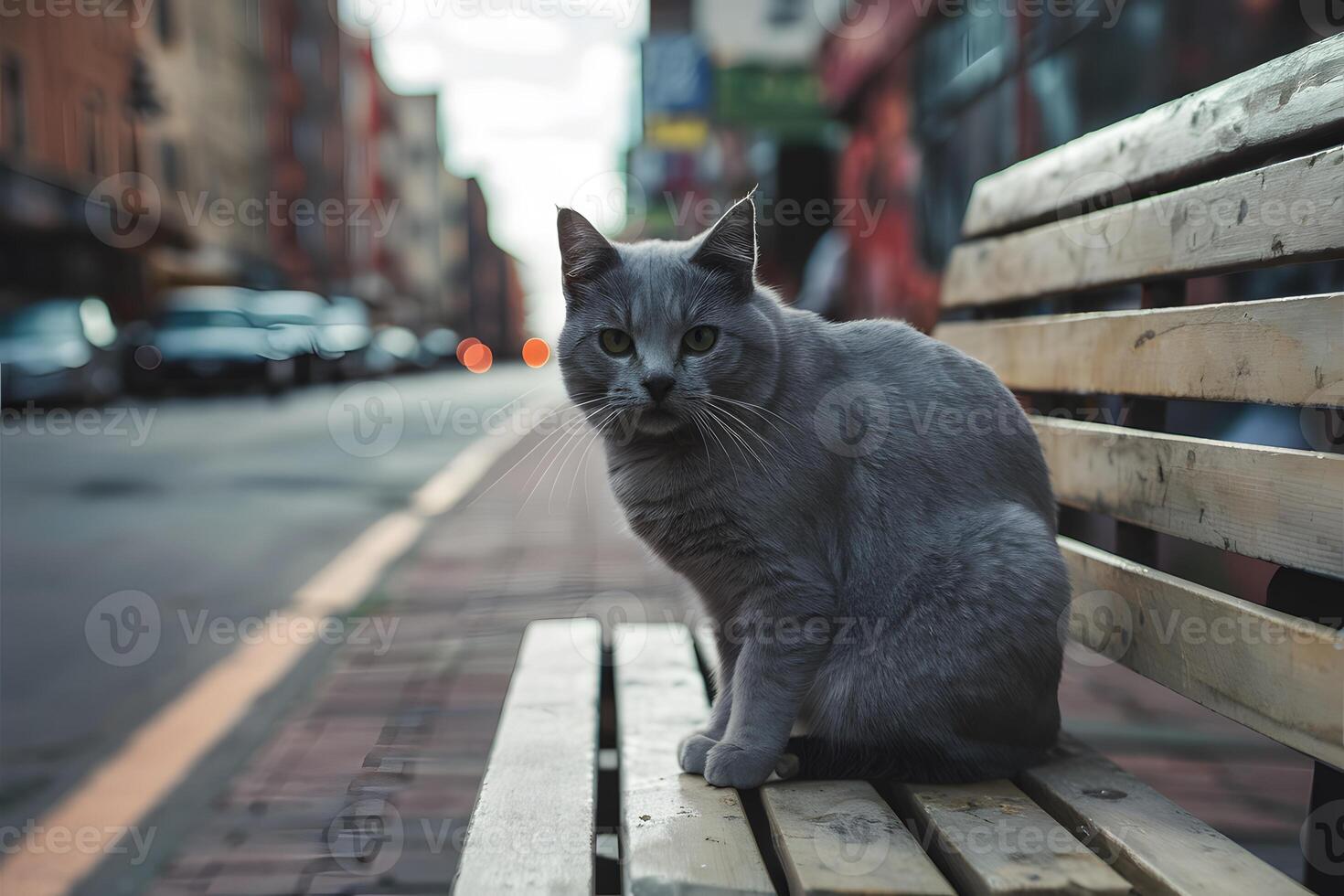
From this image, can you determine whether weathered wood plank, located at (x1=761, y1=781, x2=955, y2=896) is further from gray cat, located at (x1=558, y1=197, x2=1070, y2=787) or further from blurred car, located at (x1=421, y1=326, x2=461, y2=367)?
blurred car, located at (x1=421, y1=326, x2=461, y2=367)

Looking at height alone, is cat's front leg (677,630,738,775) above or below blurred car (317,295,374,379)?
below

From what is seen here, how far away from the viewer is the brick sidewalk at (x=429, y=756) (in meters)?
2.10

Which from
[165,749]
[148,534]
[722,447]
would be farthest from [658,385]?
[148,534]

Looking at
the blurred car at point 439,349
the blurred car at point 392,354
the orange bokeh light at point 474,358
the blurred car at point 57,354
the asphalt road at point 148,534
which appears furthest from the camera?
the orange bokeh light at point 474,358

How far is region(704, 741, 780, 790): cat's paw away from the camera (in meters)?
1.74

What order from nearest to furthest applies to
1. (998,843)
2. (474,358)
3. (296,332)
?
1. (998,843)
2. (296,332)
3. (474,358)

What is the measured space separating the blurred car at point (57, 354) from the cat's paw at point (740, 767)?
1154 cm

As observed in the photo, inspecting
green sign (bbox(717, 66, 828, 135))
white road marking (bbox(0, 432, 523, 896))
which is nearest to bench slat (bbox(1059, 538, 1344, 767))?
white road marking (bbox(0, 432, 523, 896))

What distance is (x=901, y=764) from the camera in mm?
1752

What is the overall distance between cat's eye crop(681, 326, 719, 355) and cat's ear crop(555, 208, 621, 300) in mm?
237

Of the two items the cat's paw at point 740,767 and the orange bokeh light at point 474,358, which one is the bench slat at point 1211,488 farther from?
the orange bokeh light at point 474,358

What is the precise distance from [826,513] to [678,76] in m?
17.8

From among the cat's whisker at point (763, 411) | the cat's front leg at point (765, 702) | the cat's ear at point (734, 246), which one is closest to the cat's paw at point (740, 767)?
the cat's front leg at point (765, 702)

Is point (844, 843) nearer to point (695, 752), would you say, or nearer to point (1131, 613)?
point (695, 752)
